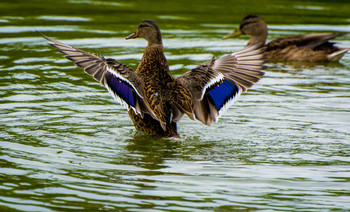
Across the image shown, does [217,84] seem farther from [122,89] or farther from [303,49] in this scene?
[303,49]

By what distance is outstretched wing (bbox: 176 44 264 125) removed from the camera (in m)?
6.98

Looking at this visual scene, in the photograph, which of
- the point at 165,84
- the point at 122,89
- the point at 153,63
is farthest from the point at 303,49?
the point at 122,89

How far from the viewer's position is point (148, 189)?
5168 millimetres

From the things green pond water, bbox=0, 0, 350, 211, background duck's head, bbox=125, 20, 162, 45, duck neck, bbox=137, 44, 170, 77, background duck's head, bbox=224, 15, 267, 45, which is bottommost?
green pond water, bbox=0, 0, 350, 211

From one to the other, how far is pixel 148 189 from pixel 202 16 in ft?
32.0

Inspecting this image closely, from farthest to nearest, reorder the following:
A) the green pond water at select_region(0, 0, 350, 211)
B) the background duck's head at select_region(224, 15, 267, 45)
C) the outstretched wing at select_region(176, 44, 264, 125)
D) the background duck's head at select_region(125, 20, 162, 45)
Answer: the background duck's head at select_region(224, 15, 267, 45)
the background duck's head at select_region(125, 20, 162, 45)
the outstretched wing at select_region(176, 44, 264, 125)
the green pond water at select_region(0, 0, 350, 211)

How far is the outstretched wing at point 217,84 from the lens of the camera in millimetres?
6977

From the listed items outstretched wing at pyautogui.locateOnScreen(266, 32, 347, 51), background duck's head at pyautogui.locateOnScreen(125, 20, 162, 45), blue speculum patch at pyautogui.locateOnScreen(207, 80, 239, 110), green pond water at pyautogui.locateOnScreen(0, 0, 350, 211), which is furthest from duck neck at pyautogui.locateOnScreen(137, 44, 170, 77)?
outstretched wing at pyautogui.locateOnScreen(266, 32, 347, 51)

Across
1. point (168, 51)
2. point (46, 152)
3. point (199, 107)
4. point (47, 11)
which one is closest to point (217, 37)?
point (168, 51)

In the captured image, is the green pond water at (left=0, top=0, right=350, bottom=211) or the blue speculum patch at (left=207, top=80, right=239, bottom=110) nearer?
the green pond water at (left=0, top=0, right=350, bottom=211)

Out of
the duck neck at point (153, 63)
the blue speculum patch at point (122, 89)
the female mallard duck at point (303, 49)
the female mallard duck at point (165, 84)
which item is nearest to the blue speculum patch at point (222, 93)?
the female mallard duck at point (165, 84)

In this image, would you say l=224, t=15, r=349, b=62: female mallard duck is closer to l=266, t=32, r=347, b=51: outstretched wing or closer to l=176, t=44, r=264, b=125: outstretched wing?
l=266, t=32, r=347, b=51: outstretched wing

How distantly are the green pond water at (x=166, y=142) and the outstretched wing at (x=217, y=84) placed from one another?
0.88 ft

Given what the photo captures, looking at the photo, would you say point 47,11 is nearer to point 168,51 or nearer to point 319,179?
point 168,51
